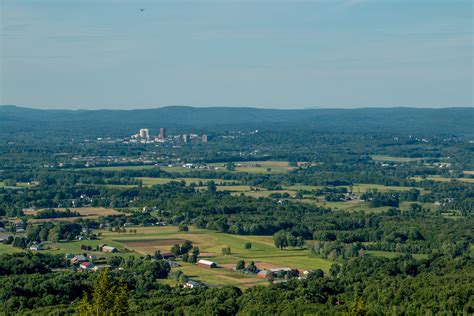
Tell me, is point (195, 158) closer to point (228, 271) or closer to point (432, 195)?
point (432, 195)

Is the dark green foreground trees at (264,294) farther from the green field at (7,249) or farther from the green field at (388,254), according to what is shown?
the green field at (7,249)

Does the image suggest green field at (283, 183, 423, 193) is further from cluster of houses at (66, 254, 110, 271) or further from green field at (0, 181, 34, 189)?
cluster of houses at (66, 254, 110, 271)

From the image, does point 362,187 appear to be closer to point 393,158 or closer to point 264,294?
point 393,158

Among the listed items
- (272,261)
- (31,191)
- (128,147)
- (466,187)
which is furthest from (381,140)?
(272,261)

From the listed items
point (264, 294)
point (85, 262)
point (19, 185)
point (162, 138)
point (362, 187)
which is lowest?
point (362, 187)

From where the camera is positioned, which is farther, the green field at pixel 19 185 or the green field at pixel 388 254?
the green field at pixel 19 185

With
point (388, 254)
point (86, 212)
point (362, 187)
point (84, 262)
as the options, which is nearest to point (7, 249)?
point (84, 262)

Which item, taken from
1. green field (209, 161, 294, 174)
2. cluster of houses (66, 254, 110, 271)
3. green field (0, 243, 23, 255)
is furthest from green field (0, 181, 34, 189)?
cluster of houses (66, 254, 110, 271)

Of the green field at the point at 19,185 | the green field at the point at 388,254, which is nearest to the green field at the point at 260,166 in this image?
the green field at the point at 19,185

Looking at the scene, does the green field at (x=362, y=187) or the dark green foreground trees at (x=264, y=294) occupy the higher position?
the dark green foreground trees at (x=264, y=294)

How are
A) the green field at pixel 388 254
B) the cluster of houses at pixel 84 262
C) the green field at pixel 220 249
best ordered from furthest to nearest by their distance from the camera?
1. the green field at pixel 388 254
2. the cluster of houses at pixel 84 262
3. the green field at pixel 220 249

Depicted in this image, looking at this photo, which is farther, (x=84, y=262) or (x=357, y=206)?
(x=357, y=206)
